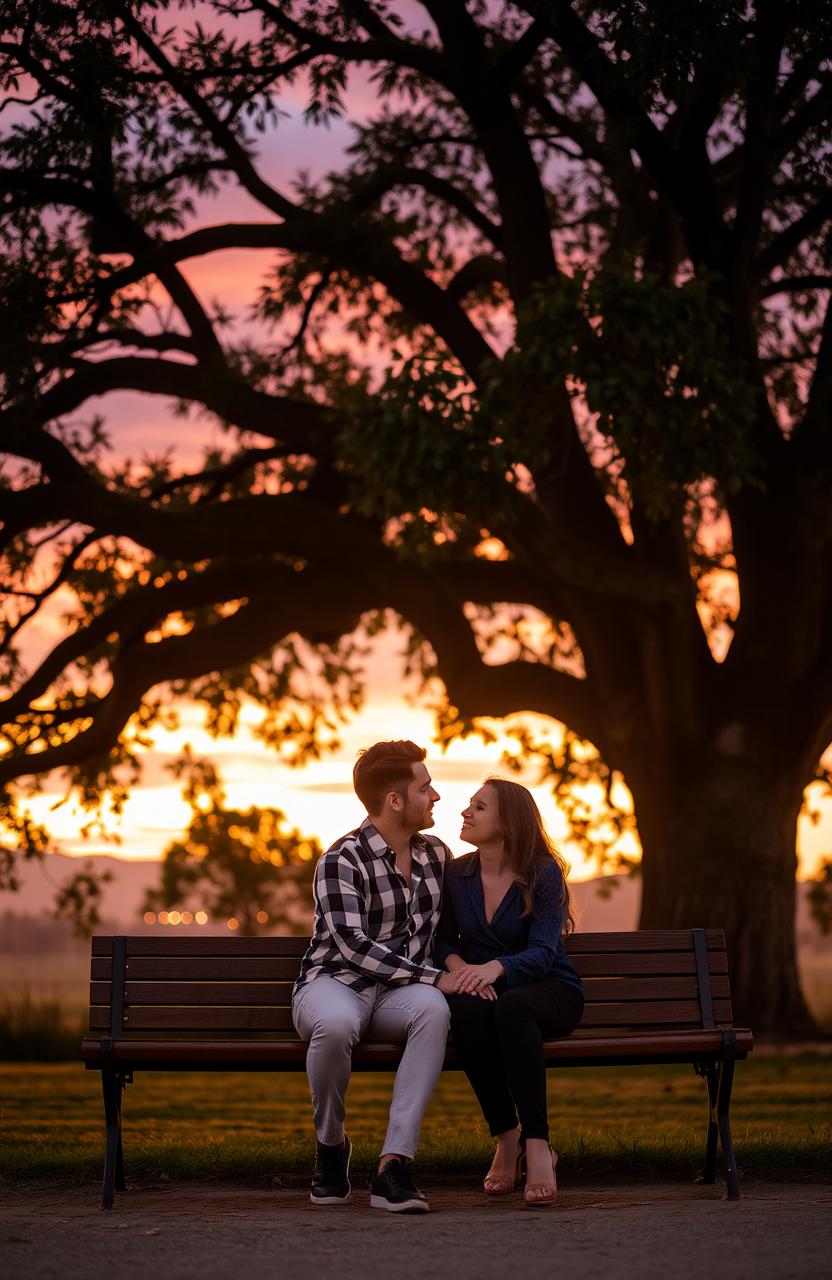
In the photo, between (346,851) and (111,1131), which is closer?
(111,1131)

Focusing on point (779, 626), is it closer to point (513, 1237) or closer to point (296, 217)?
point (296, 217)

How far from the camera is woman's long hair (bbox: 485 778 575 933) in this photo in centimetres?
659

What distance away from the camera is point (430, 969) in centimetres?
636

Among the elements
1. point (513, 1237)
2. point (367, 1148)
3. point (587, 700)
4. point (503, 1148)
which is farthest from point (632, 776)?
point (513, 1237)

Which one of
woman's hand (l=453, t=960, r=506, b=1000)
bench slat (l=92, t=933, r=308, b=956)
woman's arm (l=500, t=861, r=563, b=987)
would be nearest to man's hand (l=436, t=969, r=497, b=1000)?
woman's hand (l=453, t=960, r=506, b=1000)

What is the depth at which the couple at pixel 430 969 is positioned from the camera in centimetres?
599

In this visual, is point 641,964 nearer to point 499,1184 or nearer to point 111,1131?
point 499,1184

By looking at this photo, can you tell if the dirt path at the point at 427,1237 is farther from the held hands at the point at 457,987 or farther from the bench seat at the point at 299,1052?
the held hands at the point at 457,987

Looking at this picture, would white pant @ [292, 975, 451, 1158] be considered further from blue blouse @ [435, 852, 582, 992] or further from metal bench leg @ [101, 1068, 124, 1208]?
metal bench leg @ [101, 1068, 124, 1208]

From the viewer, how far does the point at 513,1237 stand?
17.1 feet

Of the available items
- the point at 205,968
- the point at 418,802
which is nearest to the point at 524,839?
the point at 418,802

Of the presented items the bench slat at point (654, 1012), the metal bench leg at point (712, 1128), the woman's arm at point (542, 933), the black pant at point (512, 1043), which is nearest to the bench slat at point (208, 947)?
the black pant at point (512, 1043)

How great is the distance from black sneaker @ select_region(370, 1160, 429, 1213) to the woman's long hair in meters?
1.16

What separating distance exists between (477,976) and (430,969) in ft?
0.64
